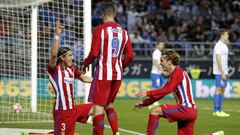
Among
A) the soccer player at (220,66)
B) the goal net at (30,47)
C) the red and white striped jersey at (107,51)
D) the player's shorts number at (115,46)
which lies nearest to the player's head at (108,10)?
the red and white striped jersey at (107,51)

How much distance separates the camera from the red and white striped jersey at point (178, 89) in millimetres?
10164

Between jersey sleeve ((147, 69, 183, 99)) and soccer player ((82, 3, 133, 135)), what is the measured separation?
104 centimetres

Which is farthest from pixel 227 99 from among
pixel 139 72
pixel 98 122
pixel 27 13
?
pixel 98 122

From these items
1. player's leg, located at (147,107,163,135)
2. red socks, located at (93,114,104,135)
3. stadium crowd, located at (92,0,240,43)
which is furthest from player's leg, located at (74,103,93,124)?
stadium crowd, located at (92,0,240,43)

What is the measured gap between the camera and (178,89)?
10.3 meters

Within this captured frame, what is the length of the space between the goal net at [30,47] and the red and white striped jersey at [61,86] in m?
5.32

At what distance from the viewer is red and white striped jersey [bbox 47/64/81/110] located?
411 inches

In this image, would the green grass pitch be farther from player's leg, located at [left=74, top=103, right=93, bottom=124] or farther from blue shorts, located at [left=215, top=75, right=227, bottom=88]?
player's leg, located at [left=74, top=103, right=93, bottom=124]

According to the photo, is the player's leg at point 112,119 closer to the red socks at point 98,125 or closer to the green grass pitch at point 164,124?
the red socks at point 98,125

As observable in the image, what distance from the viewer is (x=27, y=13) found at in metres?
18.8

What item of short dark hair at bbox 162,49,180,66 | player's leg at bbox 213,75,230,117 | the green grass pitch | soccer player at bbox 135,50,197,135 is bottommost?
the green grass pitch

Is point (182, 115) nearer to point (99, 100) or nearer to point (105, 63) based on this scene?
point (99, 100)

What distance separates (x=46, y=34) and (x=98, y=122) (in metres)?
9.19

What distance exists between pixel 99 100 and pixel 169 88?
4.23 feet
